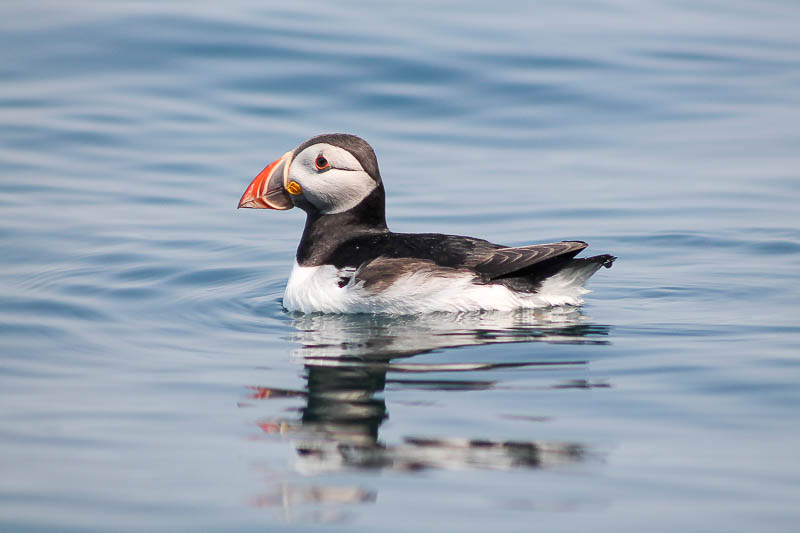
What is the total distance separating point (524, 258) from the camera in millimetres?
6918

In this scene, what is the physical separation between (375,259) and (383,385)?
5.16 feet

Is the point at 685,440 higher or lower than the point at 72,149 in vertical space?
lower

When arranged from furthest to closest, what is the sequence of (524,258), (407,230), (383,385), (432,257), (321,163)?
1. (407,230)
2. (321,163)
3. (432,257)
4. (524,258)
5. (383,385)

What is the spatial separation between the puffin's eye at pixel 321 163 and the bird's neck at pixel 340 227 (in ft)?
1.08

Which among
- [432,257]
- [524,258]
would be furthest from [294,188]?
[524,258]

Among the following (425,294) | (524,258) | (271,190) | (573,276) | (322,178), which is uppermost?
(322,178)

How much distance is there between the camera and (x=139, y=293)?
26.4 feet

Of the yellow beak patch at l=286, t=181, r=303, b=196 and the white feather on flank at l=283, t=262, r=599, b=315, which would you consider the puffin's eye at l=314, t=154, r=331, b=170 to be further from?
the white feather on flank at l=283, t=262, r=599, b=315

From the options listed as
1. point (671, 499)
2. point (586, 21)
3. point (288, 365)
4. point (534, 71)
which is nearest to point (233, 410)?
point (288, 365)

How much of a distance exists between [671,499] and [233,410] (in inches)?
80.1

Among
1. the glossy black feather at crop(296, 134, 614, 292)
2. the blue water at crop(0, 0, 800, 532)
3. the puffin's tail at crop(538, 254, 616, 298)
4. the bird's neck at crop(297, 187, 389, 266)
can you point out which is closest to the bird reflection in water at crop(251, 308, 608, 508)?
the blue water at crop(0, 0, 800, 532)

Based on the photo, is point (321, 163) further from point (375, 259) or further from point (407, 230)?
point (407, 230)

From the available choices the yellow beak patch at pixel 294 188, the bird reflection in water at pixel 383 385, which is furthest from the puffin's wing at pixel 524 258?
the yellow beak patch at pixel 294 188

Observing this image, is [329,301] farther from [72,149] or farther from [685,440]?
[72,149]
